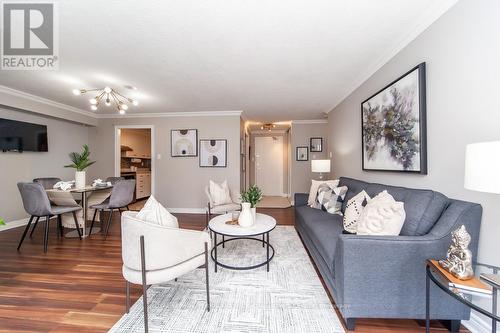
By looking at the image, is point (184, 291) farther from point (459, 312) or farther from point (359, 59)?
point (359, 59)

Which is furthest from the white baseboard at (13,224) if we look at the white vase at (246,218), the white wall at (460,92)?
the white wall at (460,92)

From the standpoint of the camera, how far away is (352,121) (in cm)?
339

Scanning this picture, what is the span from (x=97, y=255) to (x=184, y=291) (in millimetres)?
1502

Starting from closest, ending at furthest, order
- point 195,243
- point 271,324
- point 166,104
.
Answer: point 271,324 → point 195,243 → point 166,104

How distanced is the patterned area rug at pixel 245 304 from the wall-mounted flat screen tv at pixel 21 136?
12.6ft

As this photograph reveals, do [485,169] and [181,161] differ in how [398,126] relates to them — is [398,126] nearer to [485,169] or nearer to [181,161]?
[485,169]

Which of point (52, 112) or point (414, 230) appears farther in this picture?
point (52, 112)

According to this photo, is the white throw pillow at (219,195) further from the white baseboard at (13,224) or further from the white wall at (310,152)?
the white baseboard at (13,224)

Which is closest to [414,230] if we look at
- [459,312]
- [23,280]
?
[459,312]

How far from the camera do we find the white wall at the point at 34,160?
3.60 m

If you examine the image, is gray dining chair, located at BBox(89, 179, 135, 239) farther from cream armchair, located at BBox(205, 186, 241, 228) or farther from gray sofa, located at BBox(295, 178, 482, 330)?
gray sofa, located at BBox(295, 178, 482, 330)

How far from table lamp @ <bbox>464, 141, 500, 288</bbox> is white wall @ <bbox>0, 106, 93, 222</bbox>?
19.0ft

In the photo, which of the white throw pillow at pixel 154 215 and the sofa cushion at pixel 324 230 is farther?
the sofa cushion at pixel 324 230

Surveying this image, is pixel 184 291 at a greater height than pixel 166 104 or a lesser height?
lesser
